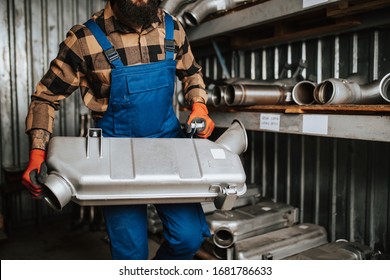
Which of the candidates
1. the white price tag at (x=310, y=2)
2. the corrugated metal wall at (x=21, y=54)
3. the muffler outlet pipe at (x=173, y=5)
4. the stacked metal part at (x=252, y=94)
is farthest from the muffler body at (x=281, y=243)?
the corrugated metal wall at (x=21, y=54)

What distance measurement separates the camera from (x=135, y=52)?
1.77m

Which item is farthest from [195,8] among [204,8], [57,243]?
[57,243]

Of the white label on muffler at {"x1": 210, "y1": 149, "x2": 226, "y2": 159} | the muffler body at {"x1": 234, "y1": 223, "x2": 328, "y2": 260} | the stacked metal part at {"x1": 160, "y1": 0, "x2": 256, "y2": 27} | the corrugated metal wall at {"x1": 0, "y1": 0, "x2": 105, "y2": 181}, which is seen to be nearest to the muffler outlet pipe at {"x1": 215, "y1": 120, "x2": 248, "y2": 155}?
the white label on muffler at {"x1": 210, "y1": 149, "x2": 226, "y2": 159}

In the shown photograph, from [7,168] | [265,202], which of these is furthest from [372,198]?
[7,168]

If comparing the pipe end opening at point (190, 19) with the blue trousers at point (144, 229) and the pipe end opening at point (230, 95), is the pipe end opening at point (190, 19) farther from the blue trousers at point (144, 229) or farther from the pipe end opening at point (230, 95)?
the blue trousers at point (144, 229)

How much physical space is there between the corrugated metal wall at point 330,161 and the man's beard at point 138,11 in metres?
1.23

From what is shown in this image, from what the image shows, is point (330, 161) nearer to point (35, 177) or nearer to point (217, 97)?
point (217, 97)

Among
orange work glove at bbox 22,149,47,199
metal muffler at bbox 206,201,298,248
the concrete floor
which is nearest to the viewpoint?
orange work glove at bbox 22,149,47,199

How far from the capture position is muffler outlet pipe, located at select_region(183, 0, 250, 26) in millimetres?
2326

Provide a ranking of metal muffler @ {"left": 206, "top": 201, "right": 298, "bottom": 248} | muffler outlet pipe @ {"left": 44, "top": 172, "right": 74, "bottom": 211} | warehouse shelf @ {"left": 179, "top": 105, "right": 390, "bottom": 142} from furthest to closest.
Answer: metal muffler @ {"left": 206, "top": 201, "right": 298, "bottom": 248} < warehouse shelf @ {"left": 179, "top": 105, "right": 390, "bottom": 142} < muffler outlet pipe @ {"left": 44, "top": 172, "right": 74, "bottom": 211}

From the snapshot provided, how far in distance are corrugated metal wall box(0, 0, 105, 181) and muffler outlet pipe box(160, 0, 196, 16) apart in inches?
60.3

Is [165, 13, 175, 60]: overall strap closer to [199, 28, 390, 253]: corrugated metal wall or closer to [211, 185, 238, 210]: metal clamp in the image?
[211, 185, 238, 210]: metal clamp

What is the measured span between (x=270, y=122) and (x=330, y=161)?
0.68 m

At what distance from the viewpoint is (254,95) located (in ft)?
7.13
